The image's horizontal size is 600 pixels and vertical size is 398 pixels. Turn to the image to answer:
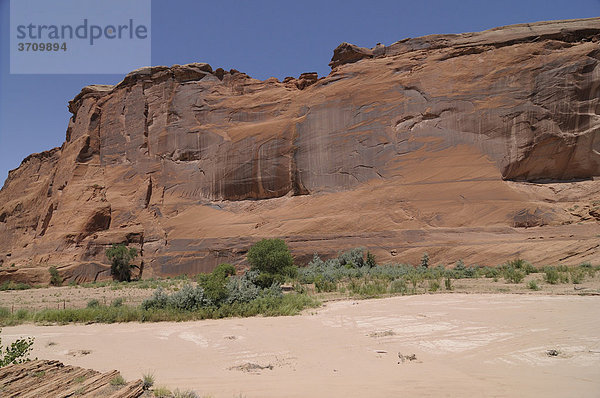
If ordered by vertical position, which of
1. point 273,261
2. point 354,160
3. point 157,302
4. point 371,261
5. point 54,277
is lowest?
point 54,277

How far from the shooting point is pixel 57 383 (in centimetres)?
476

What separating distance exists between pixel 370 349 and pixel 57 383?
15.2 ft

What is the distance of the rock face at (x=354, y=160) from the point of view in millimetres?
25625

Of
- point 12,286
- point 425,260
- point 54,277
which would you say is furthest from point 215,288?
point 12,286

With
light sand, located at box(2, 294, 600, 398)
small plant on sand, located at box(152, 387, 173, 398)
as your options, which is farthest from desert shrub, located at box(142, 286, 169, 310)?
small plant on sand, located at box(152, 387, 173, 398)

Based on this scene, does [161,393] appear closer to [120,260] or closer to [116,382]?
[116,382]

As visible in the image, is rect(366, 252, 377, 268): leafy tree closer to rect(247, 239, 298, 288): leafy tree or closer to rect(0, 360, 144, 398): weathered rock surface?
rect(247, 239, 298, 288): leafy tree

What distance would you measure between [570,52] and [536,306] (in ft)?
76.3

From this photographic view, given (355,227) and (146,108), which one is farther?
(146,108)

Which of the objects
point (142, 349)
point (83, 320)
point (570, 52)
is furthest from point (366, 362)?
point (570, 52)

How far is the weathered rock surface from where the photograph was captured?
447cm

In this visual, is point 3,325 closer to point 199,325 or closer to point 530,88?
point 199,325

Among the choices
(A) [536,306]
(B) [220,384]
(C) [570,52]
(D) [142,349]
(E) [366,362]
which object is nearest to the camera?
(B) [220,384]

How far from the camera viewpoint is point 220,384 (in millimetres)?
5426
